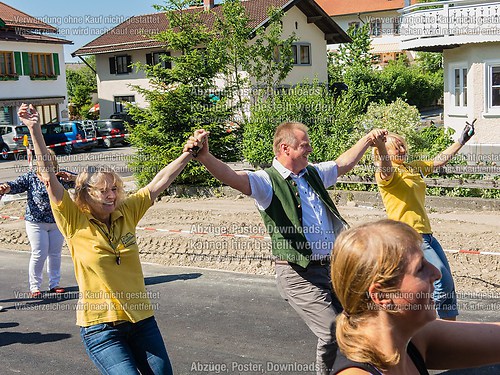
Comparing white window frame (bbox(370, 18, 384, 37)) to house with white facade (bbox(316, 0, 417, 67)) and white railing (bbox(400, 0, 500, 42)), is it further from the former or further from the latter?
white railing (bbox(400, 0, 500, 42))

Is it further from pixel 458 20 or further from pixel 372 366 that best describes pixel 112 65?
pixel 372 366

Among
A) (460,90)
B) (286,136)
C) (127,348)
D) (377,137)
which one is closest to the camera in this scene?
(127,348)

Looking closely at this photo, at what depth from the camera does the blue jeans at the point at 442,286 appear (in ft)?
20.4

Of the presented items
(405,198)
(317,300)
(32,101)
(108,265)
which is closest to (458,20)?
(405,198)

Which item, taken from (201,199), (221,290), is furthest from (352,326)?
(201,199)

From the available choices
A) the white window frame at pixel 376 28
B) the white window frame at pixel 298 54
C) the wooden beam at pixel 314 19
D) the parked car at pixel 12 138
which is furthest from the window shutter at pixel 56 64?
the white window frame at pixel 376 28

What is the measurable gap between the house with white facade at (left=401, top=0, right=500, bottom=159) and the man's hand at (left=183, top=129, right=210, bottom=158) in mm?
18347

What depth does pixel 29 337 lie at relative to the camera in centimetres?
752

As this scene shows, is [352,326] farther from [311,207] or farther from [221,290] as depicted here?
[221,290]

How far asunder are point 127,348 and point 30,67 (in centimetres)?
4099

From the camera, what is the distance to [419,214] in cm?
655

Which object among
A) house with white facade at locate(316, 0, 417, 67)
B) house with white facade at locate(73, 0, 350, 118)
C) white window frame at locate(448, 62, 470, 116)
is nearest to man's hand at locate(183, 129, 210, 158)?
white window frame at locate(448, 62, 470, 116)

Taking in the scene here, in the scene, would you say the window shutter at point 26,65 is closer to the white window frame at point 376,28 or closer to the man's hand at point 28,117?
the white window frame at point 376,28

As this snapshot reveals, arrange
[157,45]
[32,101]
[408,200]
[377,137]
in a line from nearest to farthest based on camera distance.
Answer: [377,137], [408,200], [157,45], [32,101]
